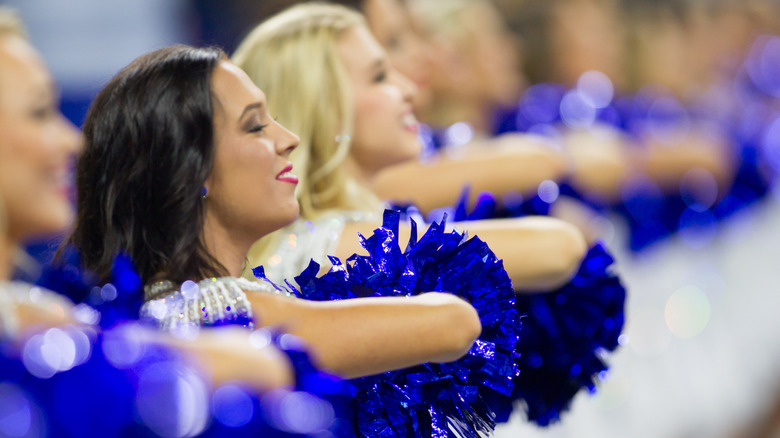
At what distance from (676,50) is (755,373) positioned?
78.5 inches

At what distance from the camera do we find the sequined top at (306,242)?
1.30m

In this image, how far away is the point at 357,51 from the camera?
1522 millimetres

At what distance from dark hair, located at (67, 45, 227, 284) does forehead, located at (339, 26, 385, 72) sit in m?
0.50

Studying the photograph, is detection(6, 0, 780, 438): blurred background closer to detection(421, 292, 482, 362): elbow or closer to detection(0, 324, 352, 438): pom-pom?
detection(421, 292, 482, 362): elbow

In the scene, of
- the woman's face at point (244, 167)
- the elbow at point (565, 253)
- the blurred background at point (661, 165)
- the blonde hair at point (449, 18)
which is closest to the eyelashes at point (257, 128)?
the woman's face at point (244, 167)

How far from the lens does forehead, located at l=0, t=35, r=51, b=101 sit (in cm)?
125

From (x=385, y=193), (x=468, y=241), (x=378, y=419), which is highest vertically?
(x=468, y=241)

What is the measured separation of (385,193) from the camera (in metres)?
1.87

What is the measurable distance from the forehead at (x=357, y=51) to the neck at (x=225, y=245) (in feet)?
1.68

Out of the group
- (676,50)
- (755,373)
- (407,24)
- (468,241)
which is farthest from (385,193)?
(676,50)

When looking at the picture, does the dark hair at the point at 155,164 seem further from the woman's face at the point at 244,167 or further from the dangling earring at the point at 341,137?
the dangling earring at the point at 341,137

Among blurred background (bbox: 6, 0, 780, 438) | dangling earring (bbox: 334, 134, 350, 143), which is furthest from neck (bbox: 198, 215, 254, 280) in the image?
blurred background (bbox: 6, 0, 780, 438)

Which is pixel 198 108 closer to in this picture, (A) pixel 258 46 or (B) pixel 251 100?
(B) pixel 251 100

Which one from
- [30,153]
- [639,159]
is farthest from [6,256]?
[639,159]
